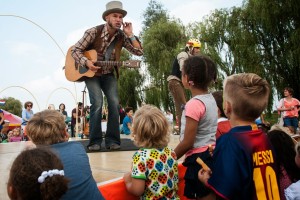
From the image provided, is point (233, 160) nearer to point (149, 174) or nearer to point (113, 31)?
point (149, 174)

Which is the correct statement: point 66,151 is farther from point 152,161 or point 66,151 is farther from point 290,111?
point 290,111

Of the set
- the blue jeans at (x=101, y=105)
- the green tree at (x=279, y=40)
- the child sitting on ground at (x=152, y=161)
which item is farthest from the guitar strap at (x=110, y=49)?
the green tree at (x=279, y=40)

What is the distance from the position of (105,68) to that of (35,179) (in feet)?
9.76

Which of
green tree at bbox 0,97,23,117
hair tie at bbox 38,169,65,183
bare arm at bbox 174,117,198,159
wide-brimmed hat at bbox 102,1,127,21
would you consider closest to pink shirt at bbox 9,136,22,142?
wide-brimmed hat at bbox 102,1,127,21

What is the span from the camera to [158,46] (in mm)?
22094

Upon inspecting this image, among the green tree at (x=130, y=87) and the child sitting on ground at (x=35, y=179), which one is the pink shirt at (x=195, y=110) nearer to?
the child sitting on ground at (x=35, y=179)

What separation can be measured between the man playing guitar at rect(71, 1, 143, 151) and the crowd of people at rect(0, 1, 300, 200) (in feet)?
5.25

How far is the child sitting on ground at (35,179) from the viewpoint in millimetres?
1475

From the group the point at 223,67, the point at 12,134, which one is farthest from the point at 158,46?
the point at 12,134

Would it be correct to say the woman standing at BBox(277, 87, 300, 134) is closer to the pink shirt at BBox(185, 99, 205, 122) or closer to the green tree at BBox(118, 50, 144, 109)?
the pink shirt at BBox(185, 99, 205, 122)

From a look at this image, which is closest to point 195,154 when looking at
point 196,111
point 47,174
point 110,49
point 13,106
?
point 196,111

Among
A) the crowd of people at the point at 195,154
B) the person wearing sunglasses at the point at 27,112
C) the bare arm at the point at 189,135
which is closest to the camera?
the crowd of people at the point at 195,154

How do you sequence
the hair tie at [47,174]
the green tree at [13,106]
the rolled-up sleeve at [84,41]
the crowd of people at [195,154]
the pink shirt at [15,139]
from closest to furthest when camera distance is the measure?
the hair tie at [47,174]
the crowd of people at [195,154]
the rolled-up sleeve at [84,41]
the pink shirt at [15,139]
the green tree at [13,106]

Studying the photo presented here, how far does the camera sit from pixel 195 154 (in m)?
2.41
